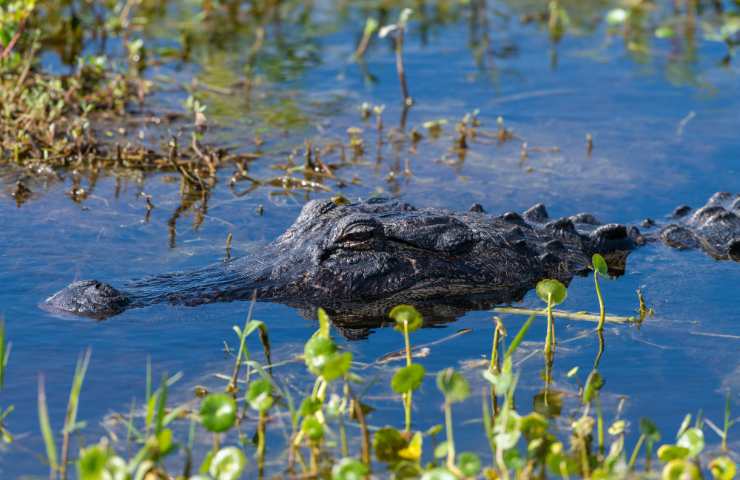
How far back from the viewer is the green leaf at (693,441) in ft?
13.6

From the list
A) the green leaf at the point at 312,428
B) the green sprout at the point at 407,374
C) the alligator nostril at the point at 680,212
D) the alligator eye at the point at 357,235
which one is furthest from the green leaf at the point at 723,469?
the alligator nostril at the point at 680,212

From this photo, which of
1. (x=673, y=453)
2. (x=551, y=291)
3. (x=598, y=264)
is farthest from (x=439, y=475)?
(x=598, y=264)

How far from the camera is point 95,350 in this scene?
17.5ft

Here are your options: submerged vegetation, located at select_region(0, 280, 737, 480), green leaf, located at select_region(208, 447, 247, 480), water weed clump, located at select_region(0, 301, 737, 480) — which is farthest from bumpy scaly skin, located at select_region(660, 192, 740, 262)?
green leaf, located at select_region(208, 447, 247, 480)

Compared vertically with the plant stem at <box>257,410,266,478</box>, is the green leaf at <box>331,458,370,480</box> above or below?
above

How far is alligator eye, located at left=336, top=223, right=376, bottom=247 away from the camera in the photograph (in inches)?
234

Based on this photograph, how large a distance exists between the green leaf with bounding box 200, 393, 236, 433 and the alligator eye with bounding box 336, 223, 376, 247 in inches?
76.5

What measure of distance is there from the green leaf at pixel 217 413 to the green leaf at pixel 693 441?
1.60 metres

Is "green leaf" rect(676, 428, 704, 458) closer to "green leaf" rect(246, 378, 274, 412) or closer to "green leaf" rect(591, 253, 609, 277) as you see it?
"green leaf" rect(591, 253, 609, 277)

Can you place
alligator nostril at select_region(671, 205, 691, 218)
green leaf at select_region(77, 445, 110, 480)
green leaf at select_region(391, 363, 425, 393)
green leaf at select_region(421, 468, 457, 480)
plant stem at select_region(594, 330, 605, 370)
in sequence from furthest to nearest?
alligator nostril at select_region(671, 205, 691, 218) < plant stem at select_region(594, 330, 605, 370) < green leaf at select_region(391, 363, 425, 393) < green leaf at select_region(421, 468, 457, 480) < green leaf at select_region(77, 445, 110, 480)

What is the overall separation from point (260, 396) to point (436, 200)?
12.0 ft

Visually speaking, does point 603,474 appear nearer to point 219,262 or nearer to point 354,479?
point 354,479

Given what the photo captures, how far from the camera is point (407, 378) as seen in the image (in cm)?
438

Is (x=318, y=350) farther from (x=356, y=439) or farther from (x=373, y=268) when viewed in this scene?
(x=373, y=268)
